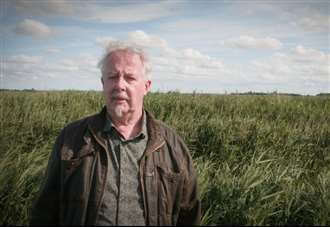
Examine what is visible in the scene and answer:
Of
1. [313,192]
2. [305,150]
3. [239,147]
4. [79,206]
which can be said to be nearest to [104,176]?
[79,206]

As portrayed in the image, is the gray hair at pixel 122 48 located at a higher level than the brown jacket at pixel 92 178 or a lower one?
higher

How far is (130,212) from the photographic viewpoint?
2482 mm

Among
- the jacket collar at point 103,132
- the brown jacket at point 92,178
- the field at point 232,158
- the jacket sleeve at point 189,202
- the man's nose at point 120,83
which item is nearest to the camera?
the brown jacket at point 92,178

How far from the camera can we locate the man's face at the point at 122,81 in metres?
2.70

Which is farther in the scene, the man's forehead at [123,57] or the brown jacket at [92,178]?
the man's forehead at [123,57]

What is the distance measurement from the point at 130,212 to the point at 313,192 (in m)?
2.68

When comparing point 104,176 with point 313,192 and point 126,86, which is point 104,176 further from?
point 313,192

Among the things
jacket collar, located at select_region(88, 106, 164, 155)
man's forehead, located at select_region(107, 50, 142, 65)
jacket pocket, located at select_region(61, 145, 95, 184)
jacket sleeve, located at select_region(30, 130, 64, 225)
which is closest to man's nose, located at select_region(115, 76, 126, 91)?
man's forehead, located at select_region(107, 50, 142, 65)

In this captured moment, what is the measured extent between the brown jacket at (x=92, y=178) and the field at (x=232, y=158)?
1.03 metres

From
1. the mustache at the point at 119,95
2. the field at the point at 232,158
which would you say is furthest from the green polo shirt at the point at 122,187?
the field at the point at 232,158

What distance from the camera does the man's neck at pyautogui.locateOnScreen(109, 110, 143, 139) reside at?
2725 millimetres

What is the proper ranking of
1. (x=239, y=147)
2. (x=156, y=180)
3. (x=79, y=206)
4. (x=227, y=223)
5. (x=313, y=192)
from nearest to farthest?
(x=79, y=206) → (x=156, y=180) → (x=227, y=223) → (x=313, y=192) → (x=239, y=147)

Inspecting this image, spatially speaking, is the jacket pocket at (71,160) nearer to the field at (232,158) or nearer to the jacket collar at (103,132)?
the jacket collar at (103,132)

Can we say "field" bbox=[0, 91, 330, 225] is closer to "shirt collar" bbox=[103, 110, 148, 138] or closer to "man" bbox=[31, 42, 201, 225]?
"man" bbox=[31, 42, 201, 225]
